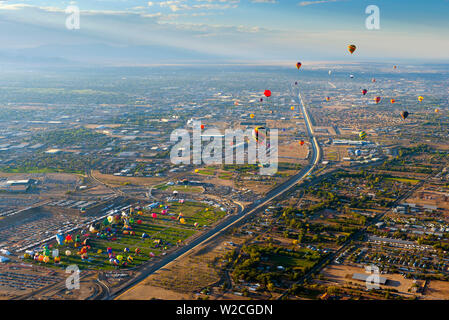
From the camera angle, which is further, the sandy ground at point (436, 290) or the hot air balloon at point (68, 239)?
the hot air balloon at point (68, 239)

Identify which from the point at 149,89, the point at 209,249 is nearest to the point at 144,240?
the point at 209,249

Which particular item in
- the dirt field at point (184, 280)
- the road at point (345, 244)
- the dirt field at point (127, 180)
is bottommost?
the dirt field at point (184, 280)

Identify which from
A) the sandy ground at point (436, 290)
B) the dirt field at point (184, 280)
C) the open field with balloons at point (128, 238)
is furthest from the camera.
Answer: the open field with balloons at point (128, 238)

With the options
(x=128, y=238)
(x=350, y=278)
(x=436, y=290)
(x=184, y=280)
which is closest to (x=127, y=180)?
(x=128, y=238)

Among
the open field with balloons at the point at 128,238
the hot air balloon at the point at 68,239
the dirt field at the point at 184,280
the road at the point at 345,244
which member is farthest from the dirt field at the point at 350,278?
the hot air balloon at the point at 68,239

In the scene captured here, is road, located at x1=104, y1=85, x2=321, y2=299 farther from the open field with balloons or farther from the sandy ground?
the sandy ground

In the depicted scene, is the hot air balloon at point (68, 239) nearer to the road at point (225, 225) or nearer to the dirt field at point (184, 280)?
the road at point (225, 225)

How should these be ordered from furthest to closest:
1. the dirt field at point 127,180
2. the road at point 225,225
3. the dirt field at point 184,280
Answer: the dirt field at point 127,180 < the road at point 225,225 < the dirt field at point 184,280

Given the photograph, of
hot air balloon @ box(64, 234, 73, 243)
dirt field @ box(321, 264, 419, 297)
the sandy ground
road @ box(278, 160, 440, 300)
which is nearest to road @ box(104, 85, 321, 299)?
hot air balloon @ box(64, 234, 73, 243)
